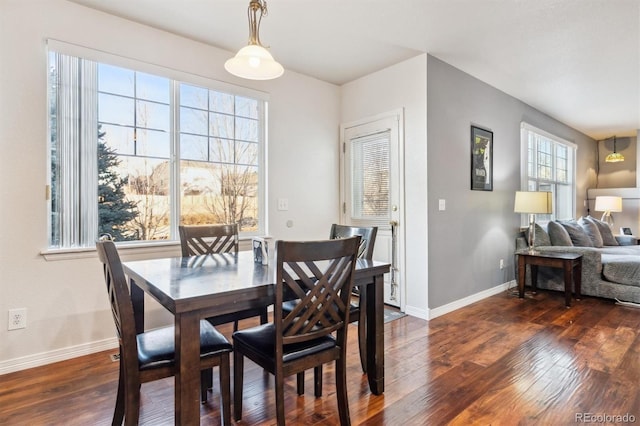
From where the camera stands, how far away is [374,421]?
1.76m

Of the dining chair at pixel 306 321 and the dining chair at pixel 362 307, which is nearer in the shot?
the dining chair at pixel 306 321

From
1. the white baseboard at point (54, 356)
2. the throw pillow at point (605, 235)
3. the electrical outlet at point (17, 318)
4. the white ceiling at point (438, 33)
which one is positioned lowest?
the white baseboard at point (54, 356)

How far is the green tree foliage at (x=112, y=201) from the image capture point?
106 inches

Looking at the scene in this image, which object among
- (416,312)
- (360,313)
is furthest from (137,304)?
(416,312)

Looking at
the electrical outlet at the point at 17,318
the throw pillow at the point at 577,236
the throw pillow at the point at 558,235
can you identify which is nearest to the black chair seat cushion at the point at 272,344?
the electrical outlet at the point at 17,318

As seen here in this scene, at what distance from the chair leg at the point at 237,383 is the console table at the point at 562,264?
363cm

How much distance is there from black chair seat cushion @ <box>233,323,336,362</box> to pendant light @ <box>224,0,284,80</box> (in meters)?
1.44

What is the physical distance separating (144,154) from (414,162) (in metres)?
2.47

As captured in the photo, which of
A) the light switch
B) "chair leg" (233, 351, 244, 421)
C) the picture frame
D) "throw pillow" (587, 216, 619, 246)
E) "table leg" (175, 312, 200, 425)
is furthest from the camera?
"throw pillow" (587, 216, 619, 246)

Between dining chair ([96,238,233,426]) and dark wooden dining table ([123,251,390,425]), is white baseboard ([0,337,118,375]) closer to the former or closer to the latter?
dark wooden dining table ([123,251,390,425])

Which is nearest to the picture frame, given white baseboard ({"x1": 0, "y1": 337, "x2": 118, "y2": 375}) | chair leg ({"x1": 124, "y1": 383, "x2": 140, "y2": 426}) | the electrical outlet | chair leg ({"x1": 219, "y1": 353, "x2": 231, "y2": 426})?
chair leg ({"x1": 219, "y1": 353, "x2": 231, "y2": 426})

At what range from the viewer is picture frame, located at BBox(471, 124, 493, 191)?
392 cm

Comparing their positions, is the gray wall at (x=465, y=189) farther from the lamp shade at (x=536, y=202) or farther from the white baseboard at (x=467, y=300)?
the lamp shade at (x=536, y=202)

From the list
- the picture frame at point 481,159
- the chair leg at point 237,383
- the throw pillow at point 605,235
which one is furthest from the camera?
the throw pillow at point 605,235
